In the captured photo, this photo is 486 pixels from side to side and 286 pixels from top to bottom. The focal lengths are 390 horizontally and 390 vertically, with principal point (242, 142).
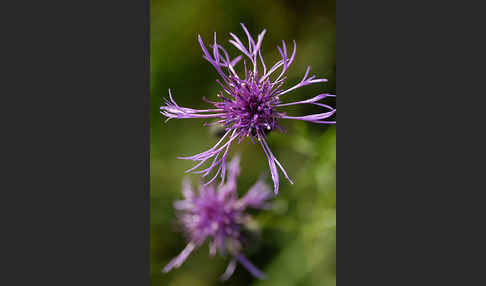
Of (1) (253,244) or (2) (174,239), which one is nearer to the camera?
(1) (253,244)

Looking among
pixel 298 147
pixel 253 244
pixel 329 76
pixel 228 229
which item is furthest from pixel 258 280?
pixel 329 76

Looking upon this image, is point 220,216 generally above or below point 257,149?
below

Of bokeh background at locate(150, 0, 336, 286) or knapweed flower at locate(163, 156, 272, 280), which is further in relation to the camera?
bokeh background at locate(150, 0, 336, 286)

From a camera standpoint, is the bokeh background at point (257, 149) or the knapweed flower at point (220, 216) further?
the bokeh background at point (257, 149)

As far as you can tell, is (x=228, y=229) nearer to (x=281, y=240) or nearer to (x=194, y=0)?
(x=281, y=240)

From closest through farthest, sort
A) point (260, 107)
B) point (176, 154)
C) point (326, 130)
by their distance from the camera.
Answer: point (260, 107)
point (326, 130)
point (176, 154)
